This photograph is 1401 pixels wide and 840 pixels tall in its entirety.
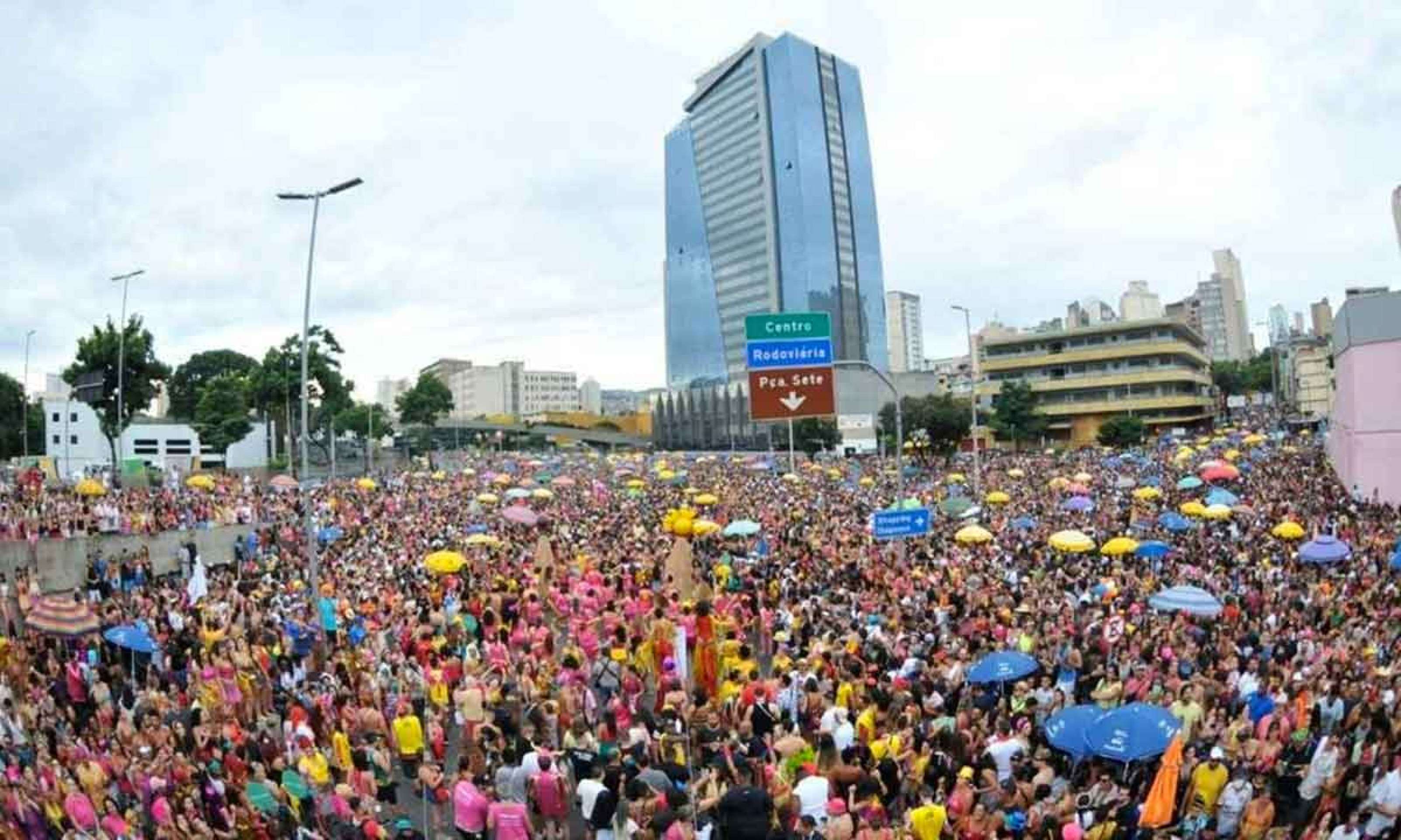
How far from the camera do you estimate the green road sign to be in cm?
1944

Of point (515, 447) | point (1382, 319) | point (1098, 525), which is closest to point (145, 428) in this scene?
point (515, 447)

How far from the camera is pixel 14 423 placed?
72.0 metres

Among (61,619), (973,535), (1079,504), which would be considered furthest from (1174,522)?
(61,619)

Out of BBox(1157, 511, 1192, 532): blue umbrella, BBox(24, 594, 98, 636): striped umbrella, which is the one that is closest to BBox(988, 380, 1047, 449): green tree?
BBox(1157, 511, 1192, 532): blue umbrella

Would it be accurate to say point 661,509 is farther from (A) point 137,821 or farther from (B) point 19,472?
(A) point 137,821

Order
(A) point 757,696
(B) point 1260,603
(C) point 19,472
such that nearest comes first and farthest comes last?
(A) point 757,696
(B) point 1260,603
(C) point 19,472

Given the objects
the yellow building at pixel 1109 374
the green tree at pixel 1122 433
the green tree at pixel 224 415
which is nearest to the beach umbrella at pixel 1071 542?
the green tree at pixel 1122 433

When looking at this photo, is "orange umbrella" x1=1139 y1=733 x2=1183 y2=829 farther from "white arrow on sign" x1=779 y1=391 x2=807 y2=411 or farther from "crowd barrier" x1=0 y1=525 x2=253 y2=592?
"crowd barrier" x1=0 y1=525 x2=253 y2=592

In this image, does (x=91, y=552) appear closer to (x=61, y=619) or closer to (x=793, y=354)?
(x=61, y=619)

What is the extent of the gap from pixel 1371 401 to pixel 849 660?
28.3m

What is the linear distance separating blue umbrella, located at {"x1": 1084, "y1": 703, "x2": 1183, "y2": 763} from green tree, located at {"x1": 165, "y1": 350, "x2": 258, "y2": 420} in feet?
352

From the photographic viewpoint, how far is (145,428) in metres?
78.5

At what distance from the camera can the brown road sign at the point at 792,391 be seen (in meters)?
19.5

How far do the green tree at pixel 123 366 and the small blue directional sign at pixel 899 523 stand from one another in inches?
1301
